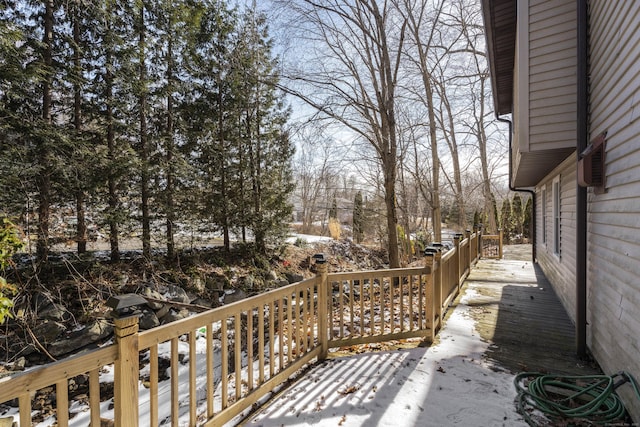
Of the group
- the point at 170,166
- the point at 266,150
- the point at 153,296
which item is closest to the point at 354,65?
the point at 266,150

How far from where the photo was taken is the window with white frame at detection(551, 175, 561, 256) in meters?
5.75

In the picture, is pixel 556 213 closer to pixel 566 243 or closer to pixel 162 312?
pixel 566 243

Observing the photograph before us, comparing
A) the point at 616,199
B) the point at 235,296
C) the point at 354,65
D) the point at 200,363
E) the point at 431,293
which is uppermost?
the point at 354,65

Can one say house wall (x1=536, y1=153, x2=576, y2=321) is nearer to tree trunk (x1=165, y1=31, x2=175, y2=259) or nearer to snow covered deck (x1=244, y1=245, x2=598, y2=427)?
snow covered deck (x1=244, y1=245, x2=598, y2=427)

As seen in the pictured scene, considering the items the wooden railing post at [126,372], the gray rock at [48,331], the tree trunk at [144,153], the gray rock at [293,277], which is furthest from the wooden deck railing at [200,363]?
the gray rock at [293,277]

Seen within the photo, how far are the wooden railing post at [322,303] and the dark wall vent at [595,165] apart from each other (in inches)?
104

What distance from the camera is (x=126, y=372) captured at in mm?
1696

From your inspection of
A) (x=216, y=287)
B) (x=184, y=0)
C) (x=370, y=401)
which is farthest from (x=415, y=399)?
(x=184, y=0)

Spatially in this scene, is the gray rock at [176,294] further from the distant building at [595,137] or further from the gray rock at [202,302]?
the distant building at [595,137]

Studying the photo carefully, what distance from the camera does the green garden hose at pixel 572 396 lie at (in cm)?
229

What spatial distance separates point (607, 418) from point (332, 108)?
7.34m

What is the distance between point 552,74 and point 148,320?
7206mm

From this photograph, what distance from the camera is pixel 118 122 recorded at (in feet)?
21.4

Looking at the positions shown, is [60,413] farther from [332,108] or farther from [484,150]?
[484,150]
